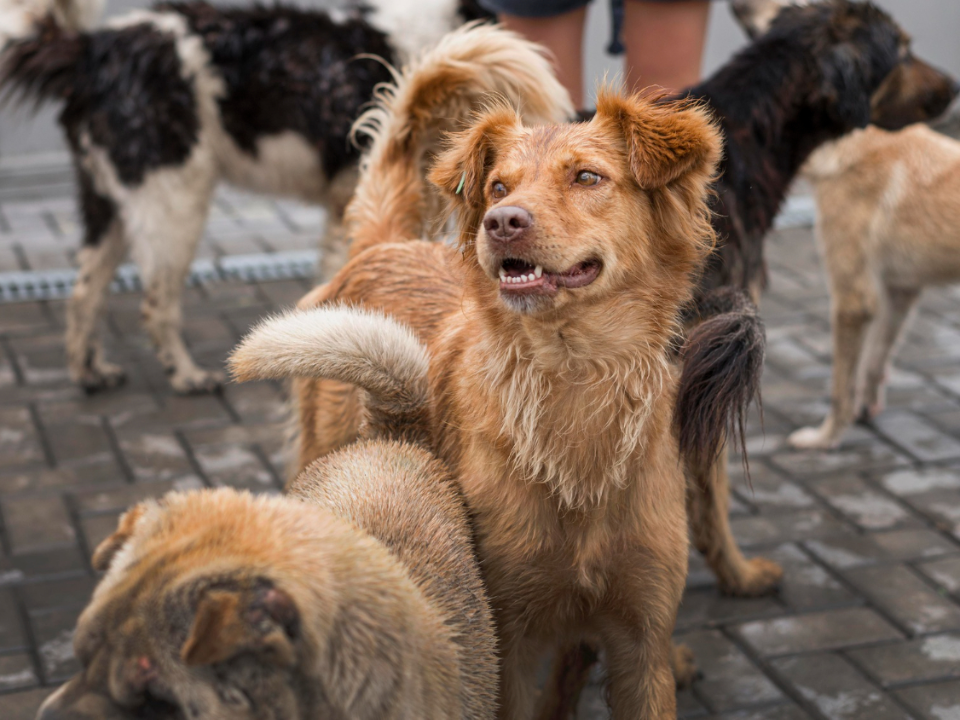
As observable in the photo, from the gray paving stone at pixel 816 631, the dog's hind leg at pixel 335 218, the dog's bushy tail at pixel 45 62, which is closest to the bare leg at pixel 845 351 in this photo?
the gray paving stone at pixel 816 631

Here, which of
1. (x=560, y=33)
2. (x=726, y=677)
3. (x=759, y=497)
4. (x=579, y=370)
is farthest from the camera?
(x=759, y=497)

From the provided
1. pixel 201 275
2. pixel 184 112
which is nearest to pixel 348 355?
pixel 184 112

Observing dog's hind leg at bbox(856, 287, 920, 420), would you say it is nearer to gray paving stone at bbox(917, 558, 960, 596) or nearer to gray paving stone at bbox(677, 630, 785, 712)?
gray paving stone at bbox(917, 558, 960, 596)

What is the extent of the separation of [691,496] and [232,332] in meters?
3.14

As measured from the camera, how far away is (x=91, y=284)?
4988 mm

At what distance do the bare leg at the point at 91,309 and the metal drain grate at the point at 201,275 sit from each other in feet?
3.03

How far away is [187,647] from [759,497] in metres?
3.02

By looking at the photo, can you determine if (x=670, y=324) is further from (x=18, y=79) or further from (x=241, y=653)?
(x=18, y=79)

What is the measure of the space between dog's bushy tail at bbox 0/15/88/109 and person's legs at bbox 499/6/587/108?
6.56ft

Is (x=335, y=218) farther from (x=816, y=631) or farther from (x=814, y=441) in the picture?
(x=816, y=631)

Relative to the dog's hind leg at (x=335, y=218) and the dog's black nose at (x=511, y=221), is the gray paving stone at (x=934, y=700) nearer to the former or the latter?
the dog's black nose at (x=511, y=221)

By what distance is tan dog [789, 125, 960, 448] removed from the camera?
Result: 4.36 metres

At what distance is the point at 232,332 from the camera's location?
221 inches

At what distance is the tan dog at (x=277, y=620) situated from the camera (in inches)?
68.1
